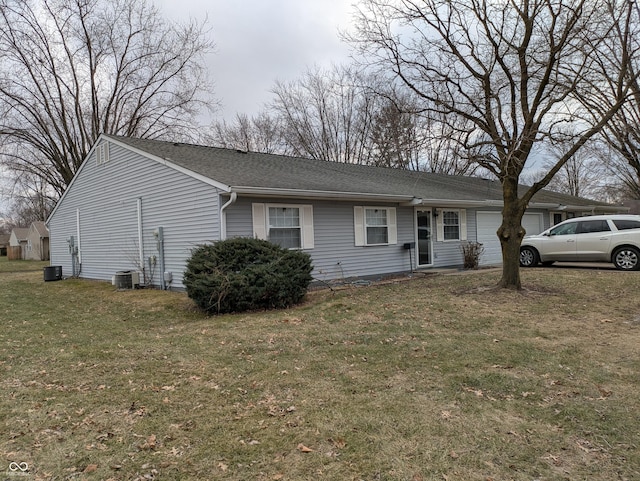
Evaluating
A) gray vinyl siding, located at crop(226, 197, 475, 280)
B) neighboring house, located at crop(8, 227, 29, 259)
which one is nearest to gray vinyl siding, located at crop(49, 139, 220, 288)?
gray vinyl siding, located at crop(226, 197, 475, 280)

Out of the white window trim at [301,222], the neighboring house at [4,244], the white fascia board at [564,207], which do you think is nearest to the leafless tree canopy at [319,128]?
the white fascia board at [564,207]

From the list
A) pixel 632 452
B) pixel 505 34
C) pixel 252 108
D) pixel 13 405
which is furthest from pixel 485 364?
pixel 252 108

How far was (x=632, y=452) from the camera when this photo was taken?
113 inches

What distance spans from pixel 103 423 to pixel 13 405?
1.07 metres

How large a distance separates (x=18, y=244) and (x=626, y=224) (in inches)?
2013

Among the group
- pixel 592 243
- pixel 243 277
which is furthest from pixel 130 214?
pixel 592 243

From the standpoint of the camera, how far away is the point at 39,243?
37.3 metres

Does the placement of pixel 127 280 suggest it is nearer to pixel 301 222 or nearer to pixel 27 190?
pixel 301 222

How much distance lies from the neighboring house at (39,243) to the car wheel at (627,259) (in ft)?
130

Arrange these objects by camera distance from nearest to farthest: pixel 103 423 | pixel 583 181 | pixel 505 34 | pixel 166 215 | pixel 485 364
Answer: pixel 103 423 → pixel 485 364 → pixel 505 34 → pixel 166 215 → pixel 583 181

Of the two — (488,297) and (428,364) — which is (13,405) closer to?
(428,364)

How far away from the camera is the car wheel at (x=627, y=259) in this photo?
12.0m

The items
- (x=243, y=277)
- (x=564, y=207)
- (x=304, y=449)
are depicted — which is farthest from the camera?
(x=564, y=207)

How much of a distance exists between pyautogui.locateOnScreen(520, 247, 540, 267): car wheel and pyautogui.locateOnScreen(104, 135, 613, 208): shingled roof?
7.13ft
